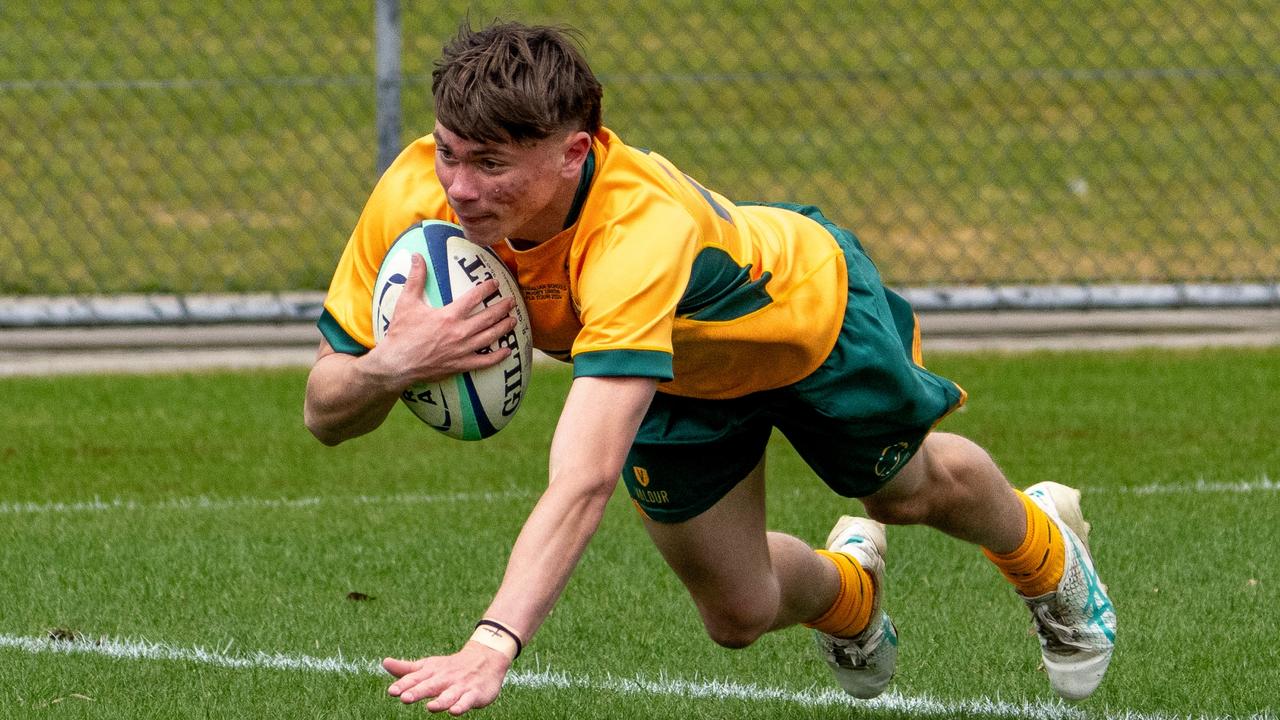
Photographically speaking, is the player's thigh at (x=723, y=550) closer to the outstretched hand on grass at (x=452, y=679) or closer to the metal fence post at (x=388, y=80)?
the outstretched hand on grass at (x=452, y=679)

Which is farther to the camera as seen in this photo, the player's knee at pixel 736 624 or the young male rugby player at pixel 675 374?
the player's knee at pixel 736 624

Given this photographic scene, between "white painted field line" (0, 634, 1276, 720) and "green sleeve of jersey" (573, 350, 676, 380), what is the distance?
158 cm

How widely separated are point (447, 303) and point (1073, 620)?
1.91m

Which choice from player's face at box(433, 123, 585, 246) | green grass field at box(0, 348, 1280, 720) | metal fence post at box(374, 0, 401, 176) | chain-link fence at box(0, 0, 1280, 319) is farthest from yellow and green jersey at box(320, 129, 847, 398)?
chain-link fence at box(0, 0, 1280, 319)

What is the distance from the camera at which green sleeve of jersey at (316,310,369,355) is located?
3.85 m

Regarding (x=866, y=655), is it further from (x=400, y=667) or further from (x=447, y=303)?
(x=400, y=667)

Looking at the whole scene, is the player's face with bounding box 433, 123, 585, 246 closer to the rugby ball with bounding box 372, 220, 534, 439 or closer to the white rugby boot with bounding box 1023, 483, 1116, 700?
the rugby ball with bounding box 372, 220, 534, 439

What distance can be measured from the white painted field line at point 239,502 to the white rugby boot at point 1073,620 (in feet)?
7.82

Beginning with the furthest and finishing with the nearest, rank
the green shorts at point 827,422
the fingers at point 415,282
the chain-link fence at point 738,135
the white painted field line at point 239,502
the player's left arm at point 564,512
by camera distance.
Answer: the chain-link fence at point 738,135, the white painted field line at point 239,502, the green shorts at point 827,422, the fingers at point 415,282, the player's left arm at point 564,512

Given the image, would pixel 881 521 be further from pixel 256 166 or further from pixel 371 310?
pixel 256 166

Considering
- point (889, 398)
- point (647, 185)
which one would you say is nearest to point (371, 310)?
point (647, 185)

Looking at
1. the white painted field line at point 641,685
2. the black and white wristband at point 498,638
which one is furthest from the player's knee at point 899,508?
the black and white wristband at point 498,638

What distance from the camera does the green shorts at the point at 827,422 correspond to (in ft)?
13.4

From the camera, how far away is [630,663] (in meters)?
4.81
